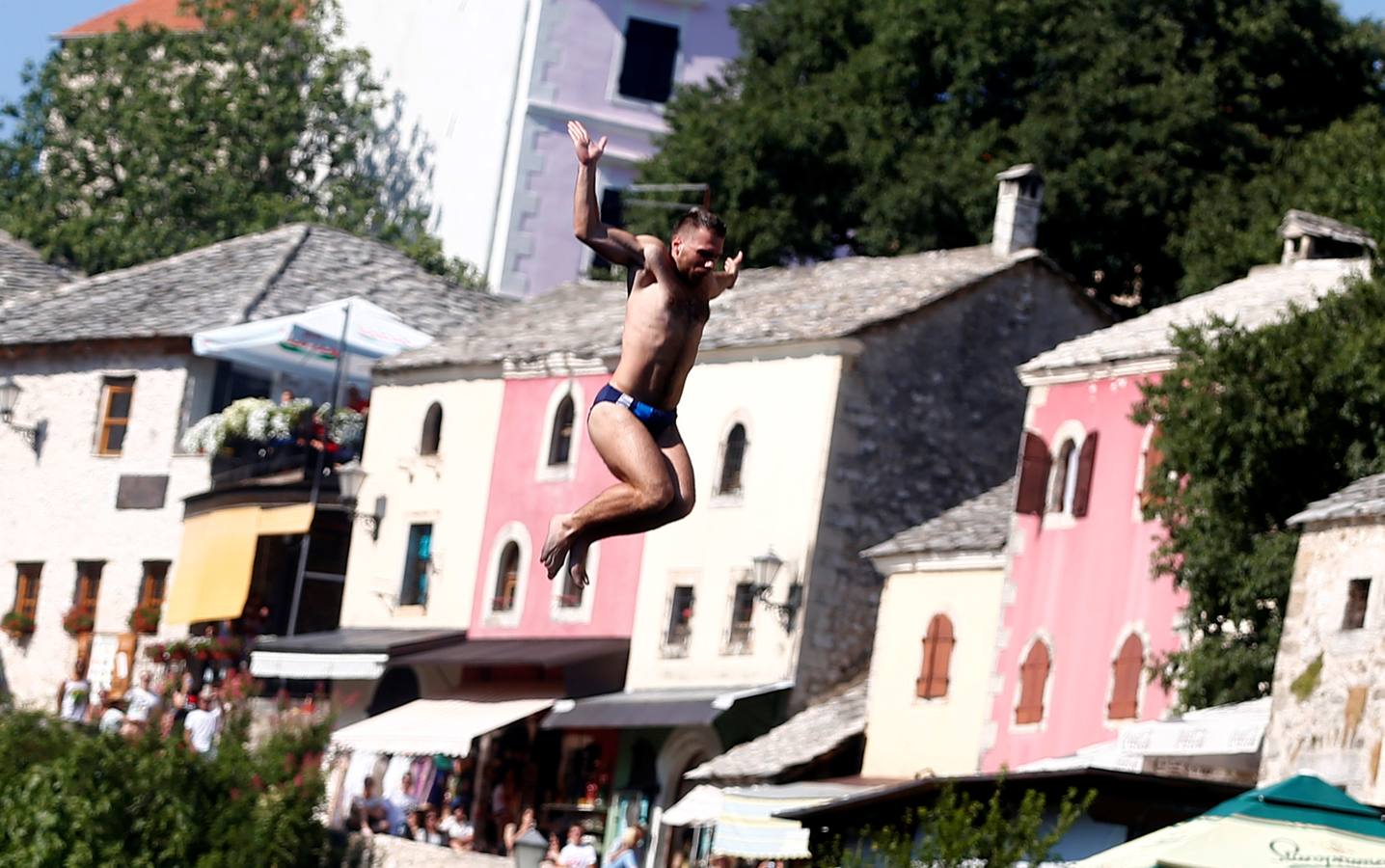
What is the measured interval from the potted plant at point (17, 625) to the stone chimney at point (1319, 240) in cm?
2462

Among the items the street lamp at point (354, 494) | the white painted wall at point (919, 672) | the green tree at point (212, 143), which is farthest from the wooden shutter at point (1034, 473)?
the green tree at point (212, 143)

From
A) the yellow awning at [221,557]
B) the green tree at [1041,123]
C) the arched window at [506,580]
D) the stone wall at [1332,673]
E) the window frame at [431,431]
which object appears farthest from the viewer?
the green tree at [1041,123]

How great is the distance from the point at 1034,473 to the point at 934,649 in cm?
277

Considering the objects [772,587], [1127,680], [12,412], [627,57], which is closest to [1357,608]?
[1127,680]

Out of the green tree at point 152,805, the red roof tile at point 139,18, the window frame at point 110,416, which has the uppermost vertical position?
the red roof tile at point 139,18

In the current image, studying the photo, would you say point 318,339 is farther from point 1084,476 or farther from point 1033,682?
point 1033,682

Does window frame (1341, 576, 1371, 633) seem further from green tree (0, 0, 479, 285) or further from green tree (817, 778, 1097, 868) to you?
green tree (0, 0, 479, 285)

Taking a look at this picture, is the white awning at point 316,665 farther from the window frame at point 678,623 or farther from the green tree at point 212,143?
the green tree at point 212,143

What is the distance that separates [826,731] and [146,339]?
60.3ft

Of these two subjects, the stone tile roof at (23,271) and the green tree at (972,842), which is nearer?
the green tree at (972,842)

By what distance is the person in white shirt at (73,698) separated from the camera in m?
47.6

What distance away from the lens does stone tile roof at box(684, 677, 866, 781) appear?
4138 cm

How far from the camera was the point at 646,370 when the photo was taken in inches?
510

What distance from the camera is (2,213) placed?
71.3 m
